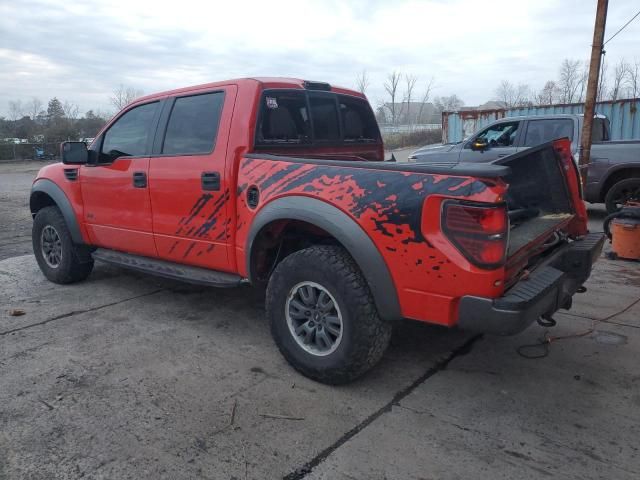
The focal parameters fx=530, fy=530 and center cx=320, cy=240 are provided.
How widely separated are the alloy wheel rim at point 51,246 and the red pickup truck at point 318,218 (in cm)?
14

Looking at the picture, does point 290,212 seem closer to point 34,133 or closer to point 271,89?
point 271,89

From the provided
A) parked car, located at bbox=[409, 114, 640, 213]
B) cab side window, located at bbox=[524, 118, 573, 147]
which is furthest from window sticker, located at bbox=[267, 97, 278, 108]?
cab side window, located at bbox=[524, 118, 573, 147]

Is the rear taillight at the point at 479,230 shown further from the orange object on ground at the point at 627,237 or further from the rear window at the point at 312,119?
the orange object on ground at the point at 627,237

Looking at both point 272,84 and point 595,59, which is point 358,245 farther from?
point 595,59

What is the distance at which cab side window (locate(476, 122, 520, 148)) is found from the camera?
356 inches

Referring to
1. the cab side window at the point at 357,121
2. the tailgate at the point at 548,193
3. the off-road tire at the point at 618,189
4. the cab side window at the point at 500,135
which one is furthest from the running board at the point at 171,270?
the off-road tire at the point at 618,189

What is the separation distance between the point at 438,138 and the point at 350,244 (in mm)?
34285

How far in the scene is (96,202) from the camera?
16.1 ft

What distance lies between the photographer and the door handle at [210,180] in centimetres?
375

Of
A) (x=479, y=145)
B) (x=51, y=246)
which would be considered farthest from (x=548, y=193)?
(x=51, y=246)

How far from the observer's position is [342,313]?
307cm

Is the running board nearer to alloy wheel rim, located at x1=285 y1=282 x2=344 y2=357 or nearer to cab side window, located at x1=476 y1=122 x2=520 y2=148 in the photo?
alloy wheel rim, located at x1=285 y1=282 x2=344 y2=357

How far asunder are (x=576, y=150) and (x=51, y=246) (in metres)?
7.63

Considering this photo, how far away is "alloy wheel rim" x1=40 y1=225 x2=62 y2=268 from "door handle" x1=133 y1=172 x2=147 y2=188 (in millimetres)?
1541
